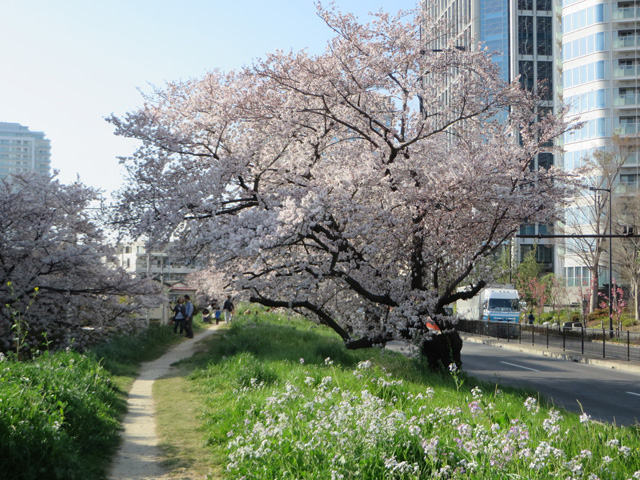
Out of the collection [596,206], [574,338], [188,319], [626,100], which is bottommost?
[574,338]

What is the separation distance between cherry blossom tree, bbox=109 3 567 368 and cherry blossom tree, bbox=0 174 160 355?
2.01 metres

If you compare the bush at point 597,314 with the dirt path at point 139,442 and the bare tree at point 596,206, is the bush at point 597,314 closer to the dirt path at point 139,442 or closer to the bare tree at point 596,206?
the bare tree at point 596,206

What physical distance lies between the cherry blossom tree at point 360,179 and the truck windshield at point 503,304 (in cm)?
3077

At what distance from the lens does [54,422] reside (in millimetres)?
6582

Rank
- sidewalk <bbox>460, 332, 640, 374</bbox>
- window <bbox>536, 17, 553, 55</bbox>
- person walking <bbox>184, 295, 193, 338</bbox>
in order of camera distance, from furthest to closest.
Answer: window <bbox>536, 17, 553, 55</bbox>
person walking <bbox>184, 295, 193, 338</bbox>
sidewalk <bbox>460, 332, 640, 374</bbox>

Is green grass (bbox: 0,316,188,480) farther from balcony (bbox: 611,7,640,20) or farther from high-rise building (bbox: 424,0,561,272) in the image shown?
high-rise building (bbox: 424,0,561,272)

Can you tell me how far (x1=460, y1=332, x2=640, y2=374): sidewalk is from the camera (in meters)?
24.7

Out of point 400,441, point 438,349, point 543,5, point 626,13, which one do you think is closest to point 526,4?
point 543,5

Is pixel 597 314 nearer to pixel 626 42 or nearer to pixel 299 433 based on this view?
pixel 626 42

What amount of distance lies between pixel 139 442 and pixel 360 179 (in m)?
7.84

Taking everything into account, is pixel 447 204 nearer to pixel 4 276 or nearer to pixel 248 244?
pixel 248 244

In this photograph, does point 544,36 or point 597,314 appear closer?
point 597,314

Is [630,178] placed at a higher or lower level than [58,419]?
higher

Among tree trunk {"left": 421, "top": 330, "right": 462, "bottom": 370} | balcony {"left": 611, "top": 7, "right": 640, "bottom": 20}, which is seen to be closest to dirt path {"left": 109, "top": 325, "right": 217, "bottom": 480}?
tree trunk {"left": 421, "top": 330, "right": 462, "bottom": 370}
